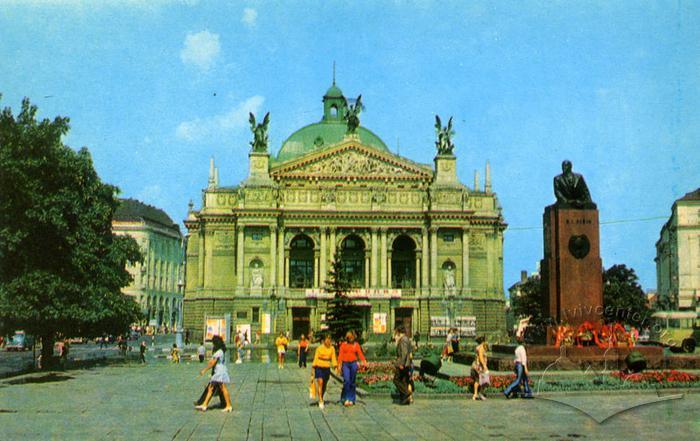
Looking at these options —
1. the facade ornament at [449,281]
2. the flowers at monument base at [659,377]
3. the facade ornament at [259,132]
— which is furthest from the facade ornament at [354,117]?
the flowers at monument base at [659,377]

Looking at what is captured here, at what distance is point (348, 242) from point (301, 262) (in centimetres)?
Result: 574

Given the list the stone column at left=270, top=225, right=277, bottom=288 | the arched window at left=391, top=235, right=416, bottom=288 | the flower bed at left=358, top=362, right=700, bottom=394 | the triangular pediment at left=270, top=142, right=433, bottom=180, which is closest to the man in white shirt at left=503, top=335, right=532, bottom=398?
the flower bed at left=358, top=362, right=700, bottom=394

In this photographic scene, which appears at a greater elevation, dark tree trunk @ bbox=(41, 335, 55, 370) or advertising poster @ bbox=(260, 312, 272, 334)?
advertising poster @ bbox=(260, 312, 272, 334)

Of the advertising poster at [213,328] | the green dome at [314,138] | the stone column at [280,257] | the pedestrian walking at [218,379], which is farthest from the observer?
the green dome at [314,138]

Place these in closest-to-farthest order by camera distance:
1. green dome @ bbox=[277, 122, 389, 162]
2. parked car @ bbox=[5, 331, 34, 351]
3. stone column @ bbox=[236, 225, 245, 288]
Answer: parked car @ bbox=[5, 331, 34, 351]
stone column @ bbox=[236, 225, 245, 288]
green dome @ bbox=[277, 122, 389, 162]

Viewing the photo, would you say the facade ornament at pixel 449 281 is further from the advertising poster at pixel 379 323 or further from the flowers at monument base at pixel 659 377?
the flowers at monument base at pixel 659 377

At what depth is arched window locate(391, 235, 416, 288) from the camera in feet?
322

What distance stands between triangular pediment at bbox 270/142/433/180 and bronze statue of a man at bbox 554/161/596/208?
66338mm

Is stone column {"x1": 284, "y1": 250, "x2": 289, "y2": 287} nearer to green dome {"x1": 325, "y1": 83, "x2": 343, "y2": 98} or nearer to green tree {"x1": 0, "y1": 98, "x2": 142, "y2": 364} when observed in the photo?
green dome {"x1": 325, "y1": 83, "x2": 343, "y2": 98}

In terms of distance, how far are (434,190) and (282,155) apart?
28610 millimetres

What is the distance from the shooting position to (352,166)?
95.9 m

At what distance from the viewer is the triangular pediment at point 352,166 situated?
95250 millimetres

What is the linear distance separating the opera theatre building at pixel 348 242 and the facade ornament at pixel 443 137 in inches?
8.5

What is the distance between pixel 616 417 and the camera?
18781mm
